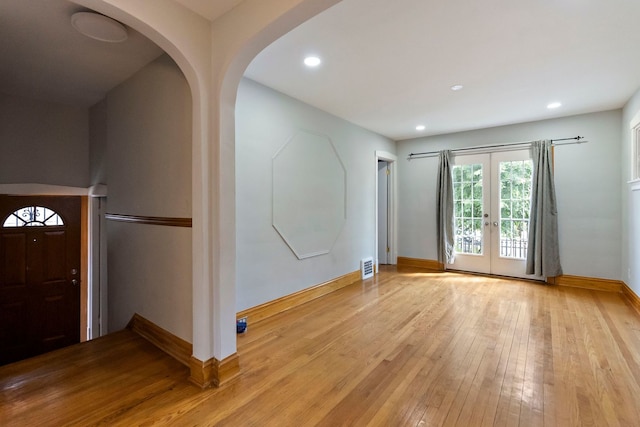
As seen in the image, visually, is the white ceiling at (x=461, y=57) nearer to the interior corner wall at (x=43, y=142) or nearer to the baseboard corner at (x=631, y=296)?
the baseboard corner at (x=631, y=296)

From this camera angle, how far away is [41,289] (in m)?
3.63

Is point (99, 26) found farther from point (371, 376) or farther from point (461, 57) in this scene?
point (371, 376)

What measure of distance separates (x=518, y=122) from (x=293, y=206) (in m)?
3.77

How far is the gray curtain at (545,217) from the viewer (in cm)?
439

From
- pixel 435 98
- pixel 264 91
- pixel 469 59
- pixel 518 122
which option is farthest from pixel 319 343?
pixel 518 122

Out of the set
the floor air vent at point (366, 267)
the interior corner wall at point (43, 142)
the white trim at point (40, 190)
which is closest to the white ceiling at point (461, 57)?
the floor air vent at point (366, 267)

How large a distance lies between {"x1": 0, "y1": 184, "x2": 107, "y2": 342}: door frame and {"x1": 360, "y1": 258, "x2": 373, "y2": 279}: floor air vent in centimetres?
341

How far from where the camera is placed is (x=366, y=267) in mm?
4887

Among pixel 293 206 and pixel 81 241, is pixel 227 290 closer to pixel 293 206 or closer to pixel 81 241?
pixel 293 206

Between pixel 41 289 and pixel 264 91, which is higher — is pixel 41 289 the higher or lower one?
the lower one

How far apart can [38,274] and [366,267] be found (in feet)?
14.1

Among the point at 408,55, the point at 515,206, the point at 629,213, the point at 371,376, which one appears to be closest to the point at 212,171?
the point at 371,376

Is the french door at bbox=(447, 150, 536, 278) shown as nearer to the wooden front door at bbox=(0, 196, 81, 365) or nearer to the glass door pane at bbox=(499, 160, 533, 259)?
the glass door pane at bbox=(499, 160, 533, 259)

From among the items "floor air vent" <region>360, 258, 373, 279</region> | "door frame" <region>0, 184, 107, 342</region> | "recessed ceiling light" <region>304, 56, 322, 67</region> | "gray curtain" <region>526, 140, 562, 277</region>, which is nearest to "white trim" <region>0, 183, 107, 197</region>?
"door frame" <region>0, 184, 107, 342</region>
